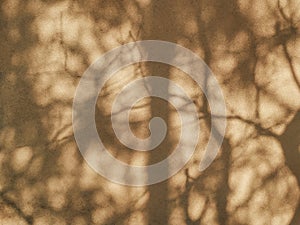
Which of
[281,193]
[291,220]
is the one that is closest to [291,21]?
[281,193]

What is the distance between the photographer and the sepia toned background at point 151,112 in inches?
96.8

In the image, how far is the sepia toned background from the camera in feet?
8.07

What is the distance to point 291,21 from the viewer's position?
99.1 inches

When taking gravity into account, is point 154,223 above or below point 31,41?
below

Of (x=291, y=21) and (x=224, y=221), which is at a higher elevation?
(x=291, y=21)

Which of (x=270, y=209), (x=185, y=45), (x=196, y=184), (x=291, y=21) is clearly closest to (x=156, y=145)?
(x=196, y=184)

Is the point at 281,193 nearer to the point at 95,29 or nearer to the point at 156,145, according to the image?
the point at 156,145

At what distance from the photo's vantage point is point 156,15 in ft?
8.23

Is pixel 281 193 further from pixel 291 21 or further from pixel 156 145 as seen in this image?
pixel 291 21

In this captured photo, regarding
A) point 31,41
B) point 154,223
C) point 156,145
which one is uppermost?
point 31,41

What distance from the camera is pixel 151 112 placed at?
2.53 metres

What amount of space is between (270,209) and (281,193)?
0.38 feet

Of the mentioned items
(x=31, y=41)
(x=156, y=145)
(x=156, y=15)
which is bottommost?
(x=156, y=145)

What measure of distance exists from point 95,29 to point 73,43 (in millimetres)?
150
